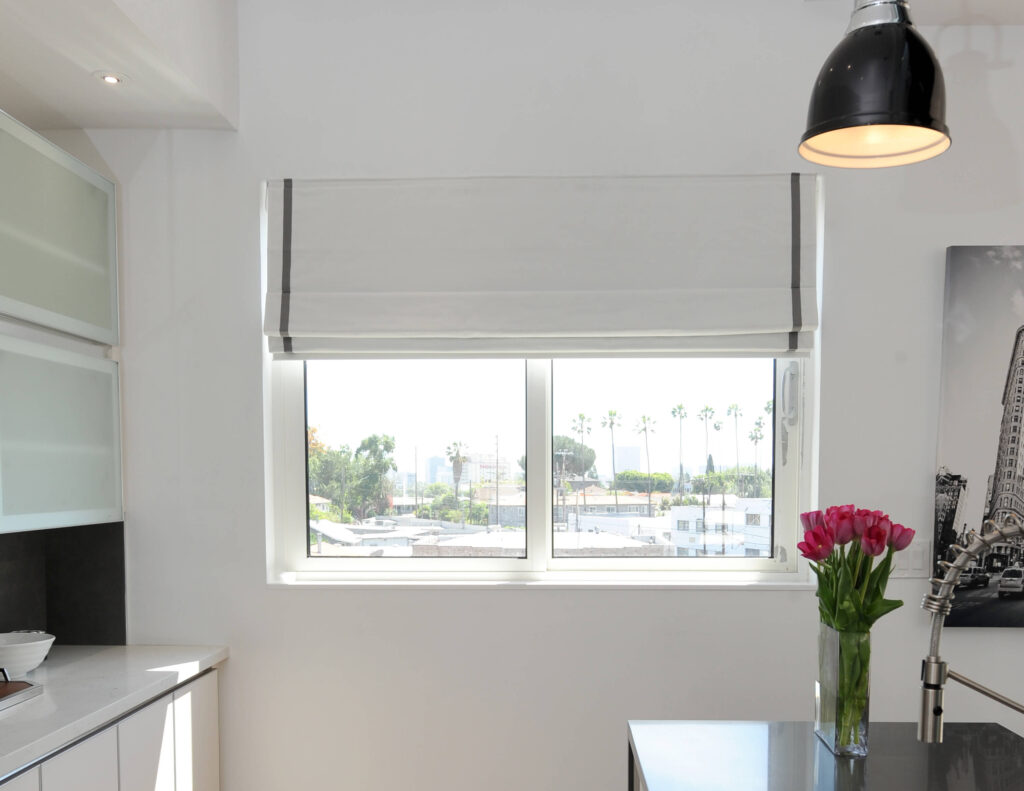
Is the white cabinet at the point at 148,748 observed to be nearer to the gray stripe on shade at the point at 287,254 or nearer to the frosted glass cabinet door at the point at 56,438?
the frosted glass cabinet door at the point at 56,438

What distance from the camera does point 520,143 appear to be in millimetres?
2498

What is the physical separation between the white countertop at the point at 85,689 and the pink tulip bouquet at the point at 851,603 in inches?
64.4

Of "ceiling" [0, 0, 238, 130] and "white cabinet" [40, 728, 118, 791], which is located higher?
"ceiling" [0, 0, 238, 130]

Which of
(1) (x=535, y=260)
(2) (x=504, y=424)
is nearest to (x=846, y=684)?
(2) (x=504, y=424)

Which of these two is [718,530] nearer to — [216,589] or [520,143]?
[520,143]

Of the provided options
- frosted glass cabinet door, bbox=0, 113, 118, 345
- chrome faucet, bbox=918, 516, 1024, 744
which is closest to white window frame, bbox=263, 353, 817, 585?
frosted glass cabinet door, bbox=0, 113, 118, 345

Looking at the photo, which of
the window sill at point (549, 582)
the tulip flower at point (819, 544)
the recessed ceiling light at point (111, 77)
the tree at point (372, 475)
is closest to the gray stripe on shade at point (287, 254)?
the tree at point (372, 475)

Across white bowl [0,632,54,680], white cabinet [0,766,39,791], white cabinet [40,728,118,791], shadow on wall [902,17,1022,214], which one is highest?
shadow on wall [902,17,1022,214]

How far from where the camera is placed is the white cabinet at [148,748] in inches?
76.1

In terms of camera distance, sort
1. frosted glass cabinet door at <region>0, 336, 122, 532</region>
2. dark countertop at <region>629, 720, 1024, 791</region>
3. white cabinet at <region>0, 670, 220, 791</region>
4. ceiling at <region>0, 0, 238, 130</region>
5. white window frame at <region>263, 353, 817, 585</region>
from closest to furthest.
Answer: dark countertop at <region>629, 720, 1024, 791</region>
white cabinet at <region>0, 670, 220, 791</region>
ceiling at <region>0, 0, 238, 130</region>
frosted glass cabinet door at <region>0, 336, 122, 532</region>
white window frame at <region>263, 353, 817, 585</region>

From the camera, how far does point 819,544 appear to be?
62.3 inches

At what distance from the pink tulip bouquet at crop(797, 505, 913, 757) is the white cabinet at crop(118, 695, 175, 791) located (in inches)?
65.6

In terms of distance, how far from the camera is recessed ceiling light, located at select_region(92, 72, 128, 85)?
2100 mm

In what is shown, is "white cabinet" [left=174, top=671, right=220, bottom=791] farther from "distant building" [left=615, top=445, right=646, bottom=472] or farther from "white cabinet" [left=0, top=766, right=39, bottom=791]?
"distant building" [left=615, top=445, right=646, bottom=472]
